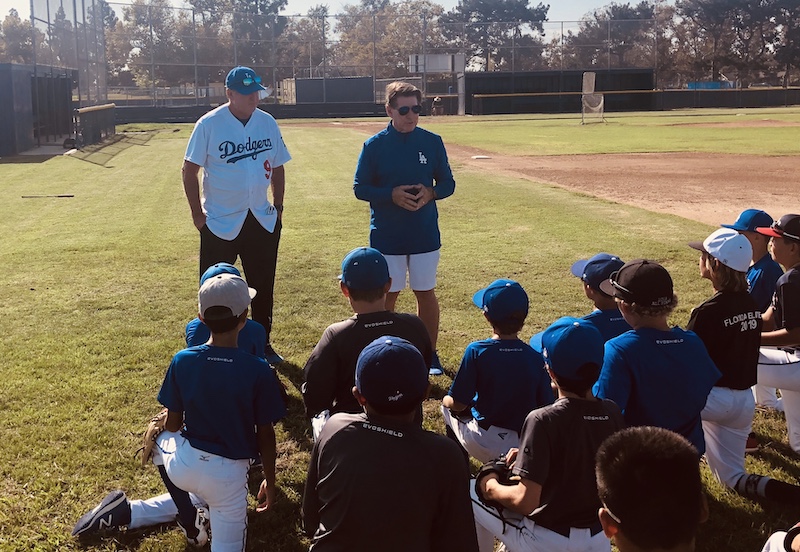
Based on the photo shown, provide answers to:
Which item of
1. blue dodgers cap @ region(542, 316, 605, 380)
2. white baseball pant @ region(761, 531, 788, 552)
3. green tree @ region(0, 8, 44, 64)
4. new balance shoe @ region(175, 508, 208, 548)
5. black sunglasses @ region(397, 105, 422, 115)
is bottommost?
new balance shoe @ region(175, 508, 208, 548)

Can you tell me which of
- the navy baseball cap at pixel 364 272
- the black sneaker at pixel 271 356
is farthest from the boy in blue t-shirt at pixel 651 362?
the black sneaker at pixel 271 356

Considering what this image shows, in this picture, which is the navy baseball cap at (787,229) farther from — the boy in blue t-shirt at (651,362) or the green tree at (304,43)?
the green tree at (304,43)

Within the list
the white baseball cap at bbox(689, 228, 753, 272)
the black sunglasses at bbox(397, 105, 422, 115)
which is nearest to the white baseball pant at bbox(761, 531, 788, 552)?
the white baseball cap at bbox(689, 228, 753, 272)

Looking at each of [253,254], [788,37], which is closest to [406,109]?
[253,254]

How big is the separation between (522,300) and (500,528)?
3.54 feet

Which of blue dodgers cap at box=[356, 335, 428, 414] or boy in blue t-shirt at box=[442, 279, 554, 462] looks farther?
boy in blue t-shirt at box=[442, 279, 554, 462]

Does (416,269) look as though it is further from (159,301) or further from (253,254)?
(159,301)

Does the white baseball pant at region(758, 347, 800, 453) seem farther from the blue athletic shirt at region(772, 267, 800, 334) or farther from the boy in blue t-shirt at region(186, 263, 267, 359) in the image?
the boy in blue t-shirt at region(186, 263, 267, 359)

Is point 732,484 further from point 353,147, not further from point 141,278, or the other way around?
point 353,147

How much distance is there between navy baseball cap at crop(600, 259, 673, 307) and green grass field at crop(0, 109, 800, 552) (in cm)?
123

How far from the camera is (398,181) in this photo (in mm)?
5812

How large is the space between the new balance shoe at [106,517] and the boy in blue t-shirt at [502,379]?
66.4 inches

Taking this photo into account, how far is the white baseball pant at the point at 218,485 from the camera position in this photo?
11.1 feet

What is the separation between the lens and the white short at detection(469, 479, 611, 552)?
2973 mm
